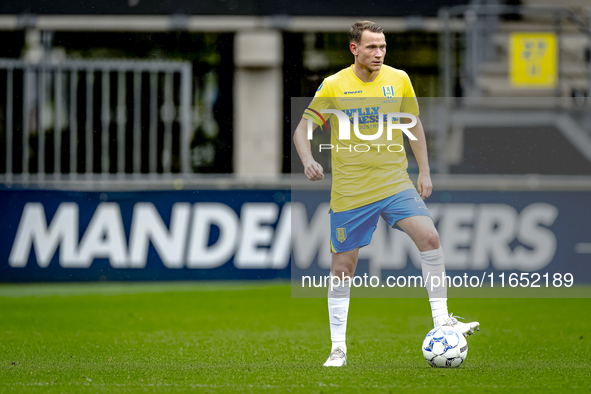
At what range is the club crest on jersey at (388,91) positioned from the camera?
4.98 meters

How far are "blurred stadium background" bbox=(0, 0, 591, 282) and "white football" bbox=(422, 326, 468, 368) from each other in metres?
4.09

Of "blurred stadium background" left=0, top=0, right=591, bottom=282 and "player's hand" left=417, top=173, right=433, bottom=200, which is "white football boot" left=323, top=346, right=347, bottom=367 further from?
"blurred stadium background" left=0, top=0, right=591, bottom=282

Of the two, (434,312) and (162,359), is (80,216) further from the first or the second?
(434,312)

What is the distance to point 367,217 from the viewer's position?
4.98 m

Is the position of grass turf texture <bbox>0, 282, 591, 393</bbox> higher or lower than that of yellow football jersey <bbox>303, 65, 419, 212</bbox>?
lower

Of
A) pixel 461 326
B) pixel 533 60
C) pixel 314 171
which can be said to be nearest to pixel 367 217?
pixel 314 171

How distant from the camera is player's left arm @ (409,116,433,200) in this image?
5.09 meters

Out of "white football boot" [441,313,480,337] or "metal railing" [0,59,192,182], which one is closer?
"white football boot" [441,313,480,337]

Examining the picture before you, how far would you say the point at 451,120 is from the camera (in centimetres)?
1102

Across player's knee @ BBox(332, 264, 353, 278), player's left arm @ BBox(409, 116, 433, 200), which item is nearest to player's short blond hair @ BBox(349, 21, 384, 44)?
player's left arm @ BBox(409, 116, 433, 200)

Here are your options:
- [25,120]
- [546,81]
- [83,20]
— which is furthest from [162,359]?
[83,20]

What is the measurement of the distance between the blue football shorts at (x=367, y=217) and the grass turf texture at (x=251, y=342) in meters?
0.73

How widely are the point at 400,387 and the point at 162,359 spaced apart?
1.73 m

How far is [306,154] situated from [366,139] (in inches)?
14.7
